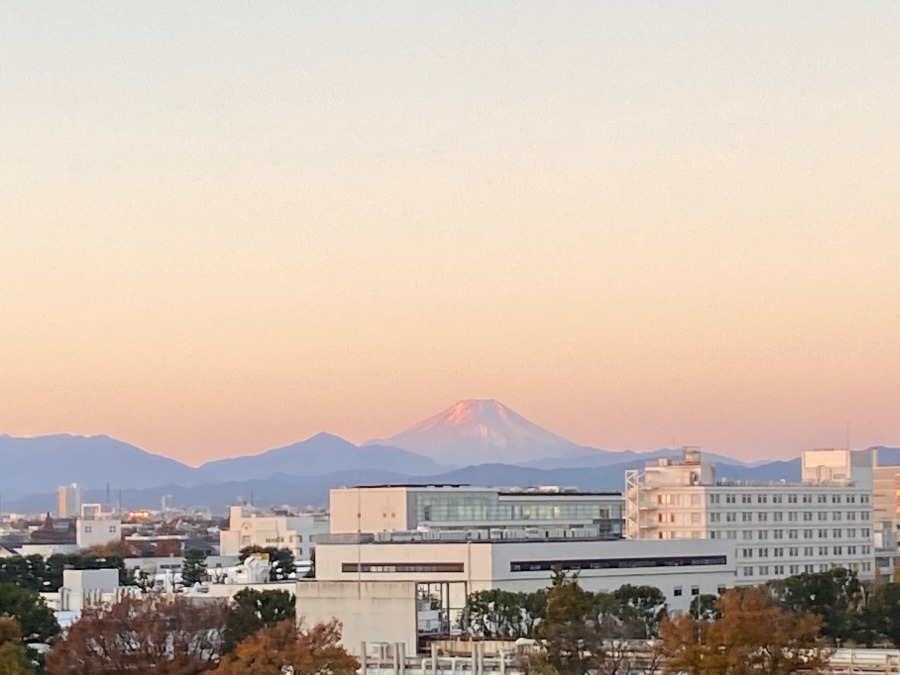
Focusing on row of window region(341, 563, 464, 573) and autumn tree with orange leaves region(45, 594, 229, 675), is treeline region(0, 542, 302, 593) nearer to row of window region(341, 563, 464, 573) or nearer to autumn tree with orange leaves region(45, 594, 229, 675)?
row of window region(341, 563, 464, 573)

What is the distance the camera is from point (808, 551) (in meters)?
112

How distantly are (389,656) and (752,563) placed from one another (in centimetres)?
5255

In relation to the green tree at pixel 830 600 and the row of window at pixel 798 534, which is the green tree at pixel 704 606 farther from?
the row of window at pixel 798 534

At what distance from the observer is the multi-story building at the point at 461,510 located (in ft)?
360

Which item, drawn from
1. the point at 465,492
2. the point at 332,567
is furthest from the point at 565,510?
the point at 332,567

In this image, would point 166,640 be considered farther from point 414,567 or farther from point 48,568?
point 48,568

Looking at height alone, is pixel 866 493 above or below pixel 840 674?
above

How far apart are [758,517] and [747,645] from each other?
7038cm

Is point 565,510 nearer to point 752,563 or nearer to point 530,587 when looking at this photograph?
point 752,563

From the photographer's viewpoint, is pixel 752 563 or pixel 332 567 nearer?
pixel 332 567

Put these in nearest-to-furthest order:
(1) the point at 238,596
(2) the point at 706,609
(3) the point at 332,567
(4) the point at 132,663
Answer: (4) the point at 132,663 → (1) the point at 238,596 → (2) the point at 706,609 → (3) the point at 332,567

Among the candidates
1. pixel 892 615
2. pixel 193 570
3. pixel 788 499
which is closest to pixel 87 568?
pixel 193 570

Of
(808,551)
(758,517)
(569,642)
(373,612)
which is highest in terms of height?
(758,517)

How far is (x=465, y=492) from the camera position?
374 ft
